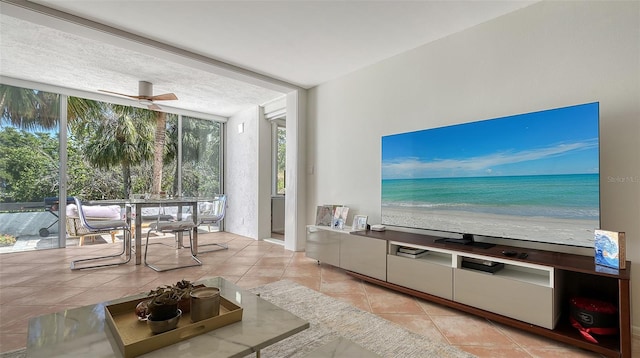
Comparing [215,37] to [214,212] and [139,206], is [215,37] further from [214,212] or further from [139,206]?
[214,212]

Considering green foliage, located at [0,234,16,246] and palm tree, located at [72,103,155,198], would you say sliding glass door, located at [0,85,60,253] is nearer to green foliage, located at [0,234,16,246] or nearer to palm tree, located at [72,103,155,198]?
green foliage, located at [0,234,16,246]

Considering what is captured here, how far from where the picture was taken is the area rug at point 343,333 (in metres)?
1.79

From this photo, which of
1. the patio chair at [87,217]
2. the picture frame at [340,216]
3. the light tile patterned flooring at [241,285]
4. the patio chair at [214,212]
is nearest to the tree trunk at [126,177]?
the patio chair at [87,217]

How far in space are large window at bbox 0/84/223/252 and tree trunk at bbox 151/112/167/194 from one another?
0.02m

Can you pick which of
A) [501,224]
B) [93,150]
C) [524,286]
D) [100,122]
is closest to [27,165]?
[93,150]

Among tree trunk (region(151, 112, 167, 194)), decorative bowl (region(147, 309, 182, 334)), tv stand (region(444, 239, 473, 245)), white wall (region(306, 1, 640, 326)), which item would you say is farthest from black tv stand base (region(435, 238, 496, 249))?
tree trunk (region(151, 112, 167, 194))

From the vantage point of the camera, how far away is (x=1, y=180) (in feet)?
13.5

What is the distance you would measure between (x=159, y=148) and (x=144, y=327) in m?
5.15

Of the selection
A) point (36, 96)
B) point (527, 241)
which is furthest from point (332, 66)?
point (36, 96)

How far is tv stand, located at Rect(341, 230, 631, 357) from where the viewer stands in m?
1.74

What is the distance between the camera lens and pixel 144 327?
130 cm

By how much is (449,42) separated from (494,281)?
218 centimetres

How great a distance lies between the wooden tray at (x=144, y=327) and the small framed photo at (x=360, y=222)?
6.84 feet

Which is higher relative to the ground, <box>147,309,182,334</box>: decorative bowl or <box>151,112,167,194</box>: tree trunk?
<box>151,112,167,194</box>: tree trunk
